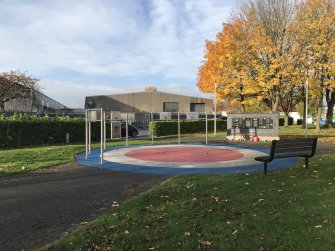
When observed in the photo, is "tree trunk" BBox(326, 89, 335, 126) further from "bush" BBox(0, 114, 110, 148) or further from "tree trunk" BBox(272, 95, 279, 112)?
"bush" BBox(0, 114, 110, 148)

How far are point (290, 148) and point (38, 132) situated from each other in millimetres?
14465

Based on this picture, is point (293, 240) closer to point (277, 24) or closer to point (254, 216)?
point (254, 216)

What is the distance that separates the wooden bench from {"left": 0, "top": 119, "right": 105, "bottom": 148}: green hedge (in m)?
13.6

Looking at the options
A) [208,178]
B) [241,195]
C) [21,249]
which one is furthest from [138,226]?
[208,178]

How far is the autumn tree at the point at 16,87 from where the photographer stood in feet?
115

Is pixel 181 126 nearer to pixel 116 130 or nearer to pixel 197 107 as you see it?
pixel 116 130

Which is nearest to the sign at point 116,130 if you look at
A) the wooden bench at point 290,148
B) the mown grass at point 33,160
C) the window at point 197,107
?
the mown grass at point 33,160

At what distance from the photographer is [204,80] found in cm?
3462

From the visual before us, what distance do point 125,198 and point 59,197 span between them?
1.34 metres

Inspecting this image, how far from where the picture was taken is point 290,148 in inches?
376

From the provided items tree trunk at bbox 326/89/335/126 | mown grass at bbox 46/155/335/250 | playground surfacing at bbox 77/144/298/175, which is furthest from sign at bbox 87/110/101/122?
tree trunk at bbox 326/89/335/126

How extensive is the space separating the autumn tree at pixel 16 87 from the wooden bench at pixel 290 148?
99.9 ft

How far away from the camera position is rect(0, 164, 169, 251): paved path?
506 centimetres

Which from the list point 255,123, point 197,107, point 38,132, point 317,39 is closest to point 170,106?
point 197,107
